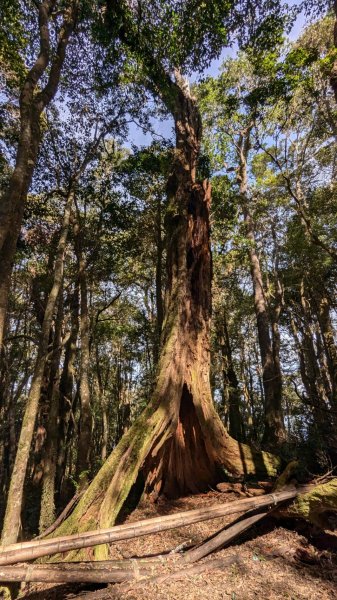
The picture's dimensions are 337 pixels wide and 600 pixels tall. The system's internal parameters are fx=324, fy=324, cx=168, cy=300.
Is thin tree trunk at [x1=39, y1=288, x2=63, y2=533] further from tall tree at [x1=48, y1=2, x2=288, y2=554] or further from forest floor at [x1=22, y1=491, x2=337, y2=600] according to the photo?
forest floor at [x1=22, y1=491, x2=337, y2=600]

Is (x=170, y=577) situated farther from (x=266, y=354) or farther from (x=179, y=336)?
(x=266, y=354)

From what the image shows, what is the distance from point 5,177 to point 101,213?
→ 362 centimetres

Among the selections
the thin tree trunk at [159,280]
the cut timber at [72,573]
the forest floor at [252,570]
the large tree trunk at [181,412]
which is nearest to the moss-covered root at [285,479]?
the forest floor at [252,570]

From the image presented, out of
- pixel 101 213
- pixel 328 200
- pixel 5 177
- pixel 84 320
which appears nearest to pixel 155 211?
pixel 101 213

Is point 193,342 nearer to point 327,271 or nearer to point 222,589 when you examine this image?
point 222,589

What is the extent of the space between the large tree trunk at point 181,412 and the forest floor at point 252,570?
33.6 inches

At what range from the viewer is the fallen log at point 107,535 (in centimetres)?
298

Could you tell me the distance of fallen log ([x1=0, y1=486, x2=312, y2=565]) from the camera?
298cm

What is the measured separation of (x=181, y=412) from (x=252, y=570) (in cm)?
291

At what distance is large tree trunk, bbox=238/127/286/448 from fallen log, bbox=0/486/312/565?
6152 millimetres

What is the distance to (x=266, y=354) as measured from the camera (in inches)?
454

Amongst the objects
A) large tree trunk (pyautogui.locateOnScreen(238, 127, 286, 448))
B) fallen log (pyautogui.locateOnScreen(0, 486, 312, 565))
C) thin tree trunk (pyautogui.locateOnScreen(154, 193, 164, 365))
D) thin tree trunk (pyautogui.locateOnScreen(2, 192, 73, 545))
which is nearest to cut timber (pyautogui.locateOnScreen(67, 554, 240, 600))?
fallen log (pyautogui.locateOnScreen(0, 486, 312, 565))

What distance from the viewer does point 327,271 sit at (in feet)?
58.2

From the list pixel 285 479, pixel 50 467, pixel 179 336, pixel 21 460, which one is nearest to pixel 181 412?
pixel 179 336
